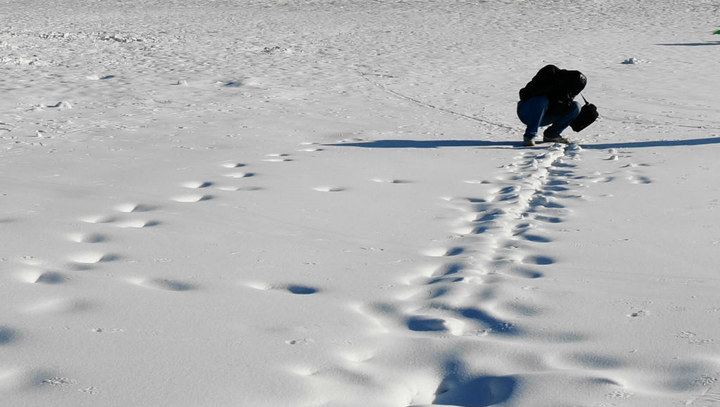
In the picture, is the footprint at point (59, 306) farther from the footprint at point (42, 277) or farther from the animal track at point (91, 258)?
the animal track at point (91, 258)

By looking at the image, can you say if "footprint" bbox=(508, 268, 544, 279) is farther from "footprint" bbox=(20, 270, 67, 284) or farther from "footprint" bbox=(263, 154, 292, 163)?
"footprint" bbox=(263, 154, 292, 163)

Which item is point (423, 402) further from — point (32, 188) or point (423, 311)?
point (32, 188)

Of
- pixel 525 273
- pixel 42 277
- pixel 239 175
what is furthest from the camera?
pixel 239 175

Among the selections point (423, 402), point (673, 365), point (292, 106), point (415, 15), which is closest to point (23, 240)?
point (423, 402)

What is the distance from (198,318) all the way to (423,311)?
2.89 ft

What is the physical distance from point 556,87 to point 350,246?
12.6 ft

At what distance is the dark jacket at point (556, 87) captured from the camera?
773cm

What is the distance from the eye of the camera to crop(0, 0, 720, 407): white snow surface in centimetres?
288

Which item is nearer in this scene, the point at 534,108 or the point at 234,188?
the point at 234,188

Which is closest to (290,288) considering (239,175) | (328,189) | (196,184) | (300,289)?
(300,289)

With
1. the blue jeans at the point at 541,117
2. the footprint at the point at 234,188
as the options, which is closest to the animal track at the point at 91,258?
the footprint at the point at 234,188

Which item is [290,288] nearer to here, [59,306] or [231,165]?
[59,306]

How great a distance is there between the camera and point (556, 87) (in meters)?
7.82

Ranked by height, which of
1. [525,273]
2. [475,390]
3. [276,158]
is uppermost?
[475,390]
